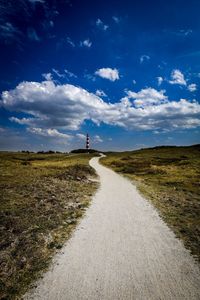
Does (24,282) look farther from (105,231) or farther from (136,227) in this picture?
(136,227)

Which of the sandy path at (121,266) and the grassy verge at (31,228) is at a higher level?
the grassy verge at (31,228)

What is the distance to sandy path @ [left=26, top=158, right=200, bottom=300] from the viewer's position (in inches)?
273

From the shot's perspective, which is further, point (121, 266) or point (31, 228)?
point (31, 228)

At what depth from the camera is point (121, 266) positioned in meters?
8.50

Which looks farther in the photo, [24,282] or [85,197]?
[85,197]

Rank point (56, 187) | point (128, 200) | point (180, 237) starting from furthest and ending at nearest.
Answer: point (56, 187) → point (128, 200) → point (180, 237)

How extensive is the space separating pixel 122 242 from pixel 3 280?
534cm

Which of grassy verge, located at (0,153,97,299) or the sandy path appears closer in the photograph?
the sandy path

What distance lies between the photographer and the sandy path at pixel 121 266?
6.94 m

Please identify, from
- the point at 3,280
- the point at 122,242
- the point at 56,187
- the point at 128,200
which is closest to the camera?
the point at 3,280

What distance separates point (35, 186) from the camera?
84.9ft

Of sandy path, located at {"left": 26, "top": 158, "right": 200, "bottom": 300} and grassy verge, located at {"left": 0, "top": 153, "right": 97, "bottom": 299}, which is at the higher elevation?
grassy verge, located at {"left": 0, "top": 153, "right": 97, "bottom": 299}

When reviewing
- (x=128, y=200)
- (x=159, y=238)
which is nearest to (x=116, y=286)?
(x=159, y=238)

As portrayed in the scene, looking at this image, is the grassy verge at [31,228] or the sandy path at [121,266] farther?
the grassy verge at [31,228]
